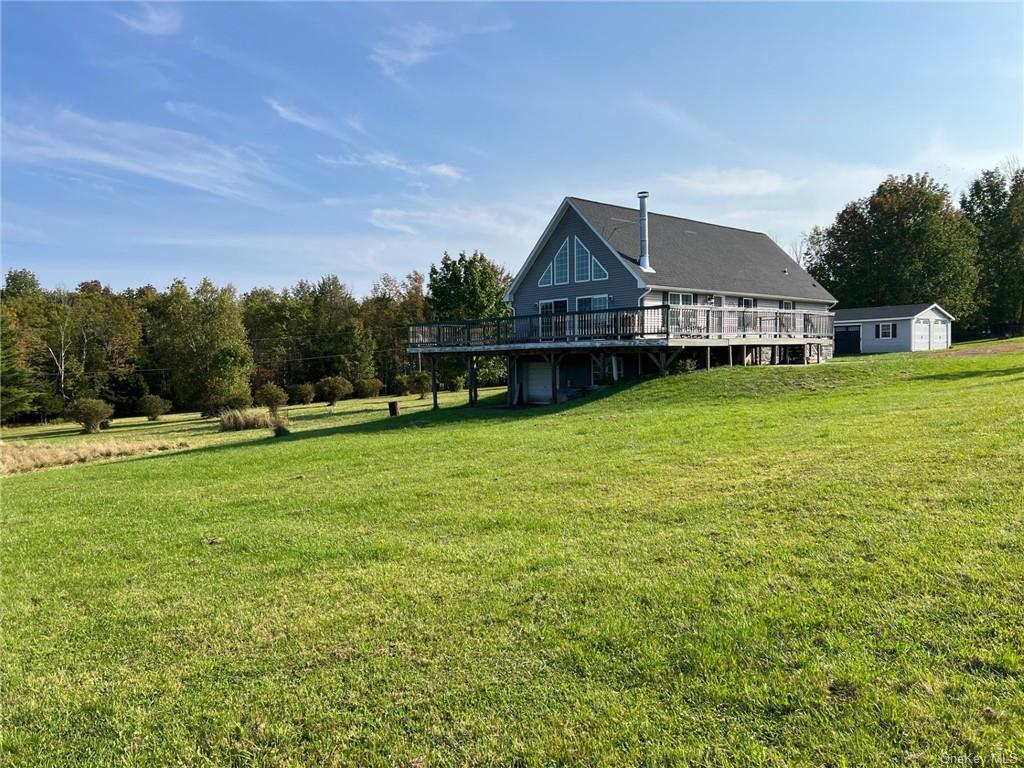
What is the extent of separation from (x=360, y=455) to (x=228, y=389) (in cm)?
3440

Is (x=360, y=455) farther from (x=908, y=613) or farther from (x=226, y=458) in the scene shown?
(x=908, y=613)

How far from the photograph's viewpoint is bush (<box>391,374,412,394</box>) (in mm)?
52491

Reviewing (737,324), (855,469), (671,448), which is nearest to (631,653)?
(855,469)

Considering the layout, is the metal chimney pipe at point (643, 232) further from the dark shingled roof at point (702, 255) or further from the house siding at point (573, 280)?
the house siding at point (573, 280)

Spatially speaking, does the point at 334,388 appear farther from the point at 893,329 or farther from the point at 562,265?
the point at 893,329

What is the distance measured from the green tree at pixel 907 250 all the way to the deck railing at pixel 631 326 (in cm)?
2683

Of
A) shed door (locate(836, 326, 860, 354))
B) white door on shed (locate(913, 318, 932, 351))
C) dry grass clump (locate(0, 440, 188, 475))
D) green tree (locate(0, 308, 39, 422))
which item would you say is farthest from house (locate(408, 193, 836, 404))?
green tree (locate(0, 308, 39, 422))

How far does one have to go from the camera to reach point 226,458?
14.7 meters

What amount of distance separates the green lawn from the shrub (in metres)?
37.2

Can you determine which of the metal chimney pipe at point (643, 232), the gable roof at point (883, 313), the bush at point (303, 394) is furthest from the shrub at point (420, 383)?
the gable roof at point (883, 313)

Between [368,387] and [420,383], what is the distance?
246 inches

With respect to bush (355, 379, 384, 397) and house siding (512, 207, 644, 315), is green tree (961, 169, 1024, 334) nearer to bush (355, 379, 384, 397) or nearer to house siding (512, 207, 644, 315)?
house siding (512, 207, 644, 315)

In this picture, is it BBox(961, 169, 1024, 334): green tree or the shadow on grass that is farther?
BBox(961, 169, 1024, 334): green tree

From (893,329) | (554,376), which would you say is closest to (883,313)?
(893,329)
